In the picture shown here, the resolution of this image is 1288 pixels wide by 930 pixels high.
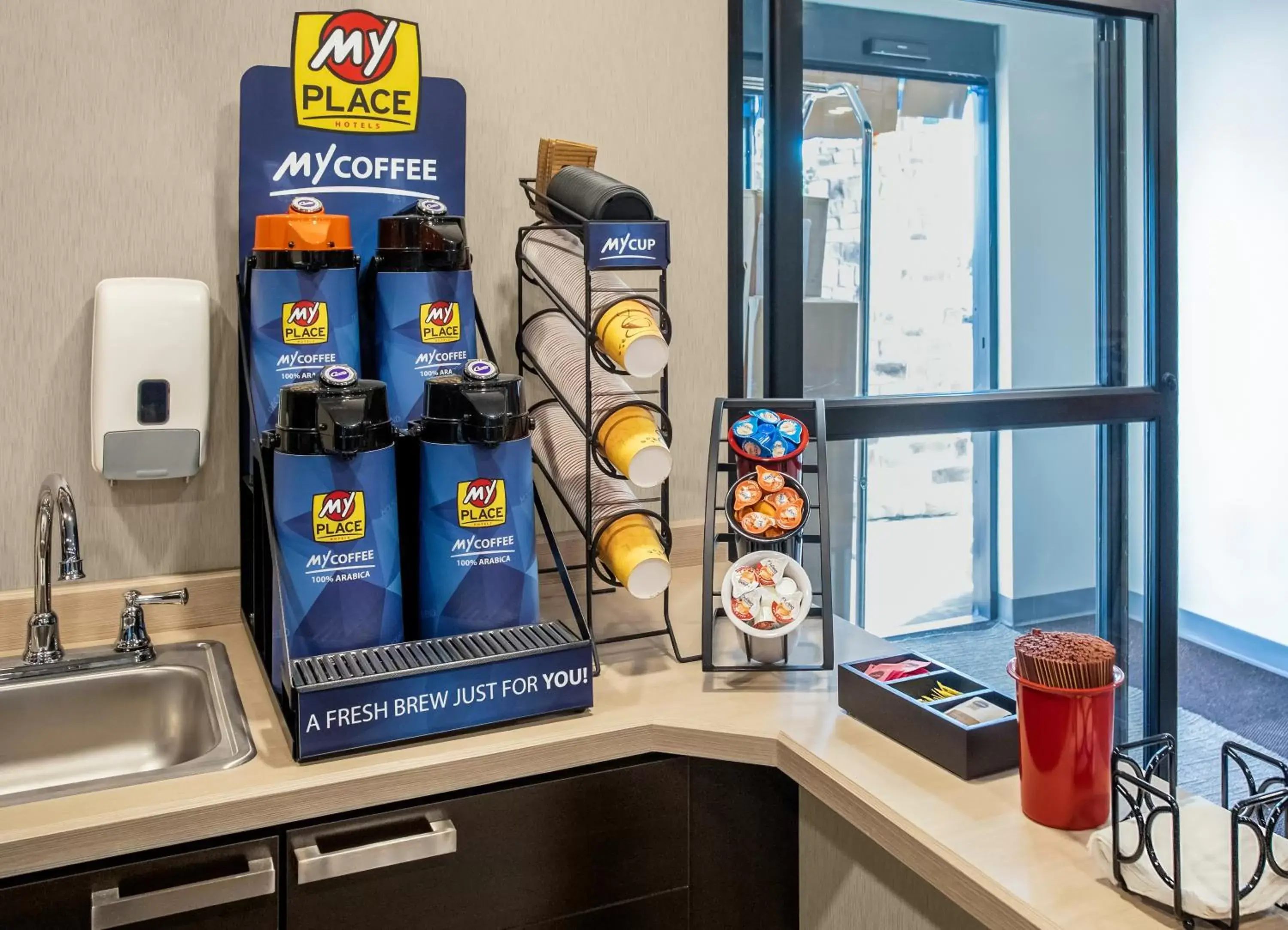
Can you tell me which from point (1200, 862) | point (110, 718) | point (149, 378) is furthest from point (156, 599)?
point (1200, 862)

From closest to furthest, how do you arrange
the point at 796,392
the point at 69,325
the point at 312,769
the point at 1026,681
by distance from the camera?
the point at 1026,681 < the point at 312,769 < the point at 69,325 < the point at 796,392

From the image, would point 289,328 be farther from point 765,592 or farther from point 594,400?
point 765,592

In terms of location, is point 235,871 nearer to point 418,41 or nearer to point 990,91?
point 418,41

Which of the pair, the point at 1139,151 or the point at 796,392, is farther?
the point at 1139,151

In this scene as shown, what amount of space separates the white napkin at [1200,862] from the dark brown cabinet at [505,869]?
1.59ft

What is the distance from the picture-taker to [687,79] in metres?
1.85

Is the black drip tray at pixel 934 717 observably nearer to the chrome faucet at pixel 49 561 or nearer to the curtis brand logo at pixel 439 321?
the curtis brand logo at pixel 439 321

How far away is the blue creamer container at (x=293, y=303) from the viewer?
1.37 metres

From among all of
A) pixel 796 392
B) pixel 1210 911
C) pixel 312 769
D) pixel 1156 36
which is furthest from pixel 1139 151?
pixel 312 769

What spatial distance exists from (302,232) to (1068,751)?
3.39ft

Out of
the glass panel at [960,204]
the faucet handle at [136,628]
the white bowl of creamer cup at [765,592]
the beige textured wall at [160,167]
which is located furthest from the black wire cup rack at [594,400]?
the glass panel at [960,204]

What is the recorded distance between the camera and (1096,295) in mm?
2492

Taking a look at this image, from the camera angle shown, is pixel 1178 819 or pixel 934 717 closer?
pixel 1178 819

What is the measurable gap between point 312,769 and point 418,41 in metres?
Result: 1.03
